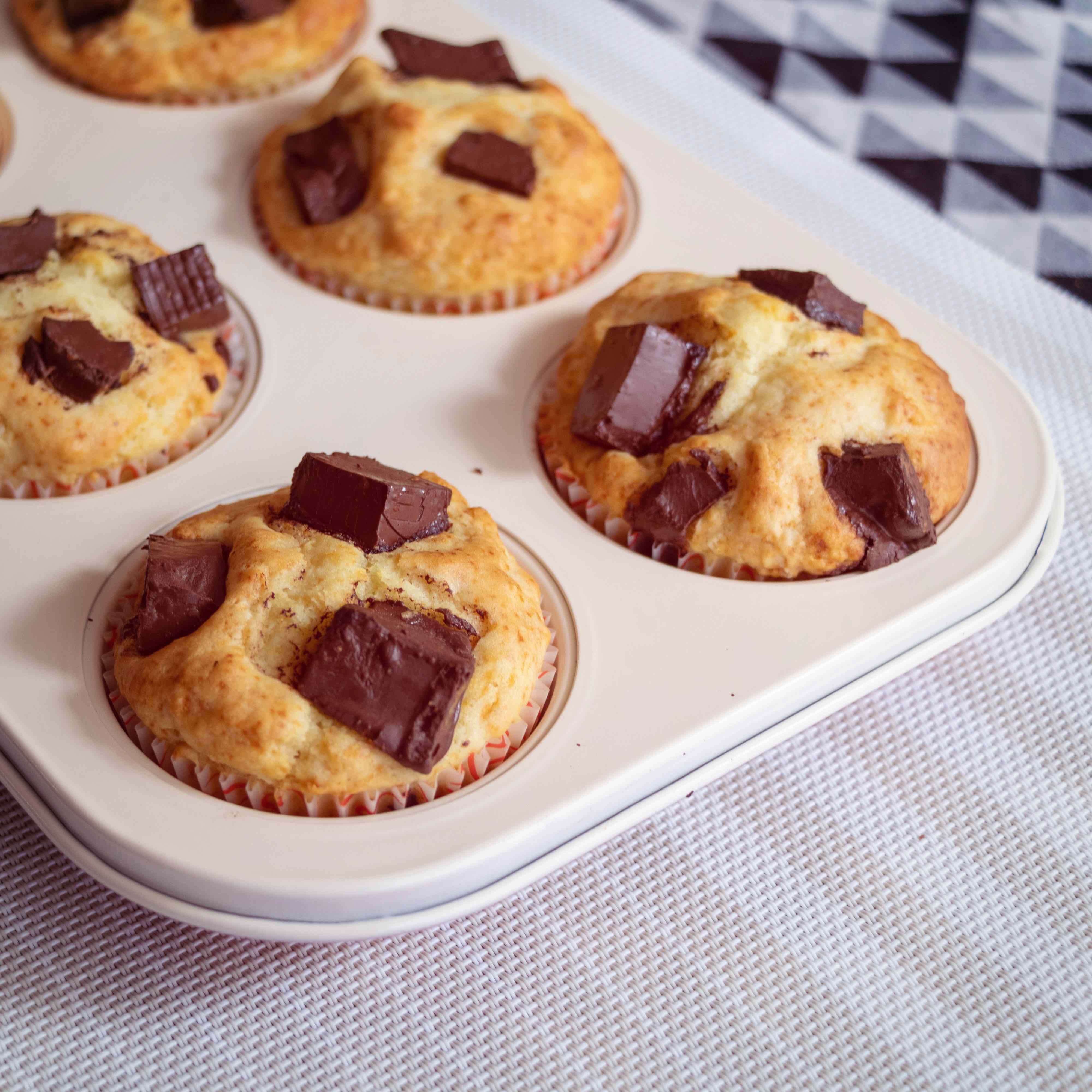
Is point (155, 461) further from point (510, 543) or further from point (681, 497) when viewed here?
point (681, 497)

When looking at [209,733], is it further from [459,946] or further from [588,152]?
[588,152]

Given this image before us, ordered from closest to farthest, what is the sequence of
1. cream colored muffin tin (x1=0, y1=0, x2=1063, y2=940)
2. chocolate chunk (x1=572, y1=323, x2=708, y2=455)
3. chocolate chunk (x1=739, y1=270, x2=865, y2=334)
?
cream colored muffin tin (x1=0, y1=0, x2=1063, y2=940)
chocolate chunk (x1=572, y1=323, x2=708, y2=455)
chocolate chunk (x1=739, y1=270, x2=865, y2=334)

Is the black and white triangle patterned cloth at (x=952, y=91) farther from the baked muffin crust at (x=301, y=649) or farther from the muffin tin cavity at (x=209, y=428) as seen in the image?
the baked muffin crust at (x=301, y=649)

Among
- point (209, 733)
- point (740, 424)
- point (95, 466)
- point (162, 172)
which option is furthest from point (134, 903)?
point (162, 172)

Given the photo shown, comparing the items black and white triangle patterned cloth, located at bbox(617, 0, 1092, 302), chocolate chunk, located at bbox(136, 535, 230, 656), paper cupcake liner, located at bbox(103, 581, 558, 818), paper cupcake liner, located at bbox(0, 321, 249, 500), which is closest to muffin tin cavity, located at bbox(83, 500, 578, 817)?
paper cupcake liner, located at bbox(103, 581, 558, 818)

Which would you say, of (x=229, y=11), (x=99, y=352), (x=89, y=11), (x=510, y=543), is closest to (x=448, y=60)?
(x=229, y=11)

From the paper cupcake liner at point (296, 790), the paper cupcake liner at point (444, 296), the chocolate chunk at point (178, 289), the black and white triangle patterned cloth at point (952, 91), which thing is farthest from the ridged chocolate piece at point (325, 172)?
the black and white triangle patterned cloth at point (952, 91)

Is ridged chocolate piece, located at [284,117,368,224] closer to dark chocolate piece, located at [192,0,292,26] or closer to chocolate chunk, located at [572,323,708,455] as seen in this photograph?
dark chocolate piece, located at [192,0,292,26]
